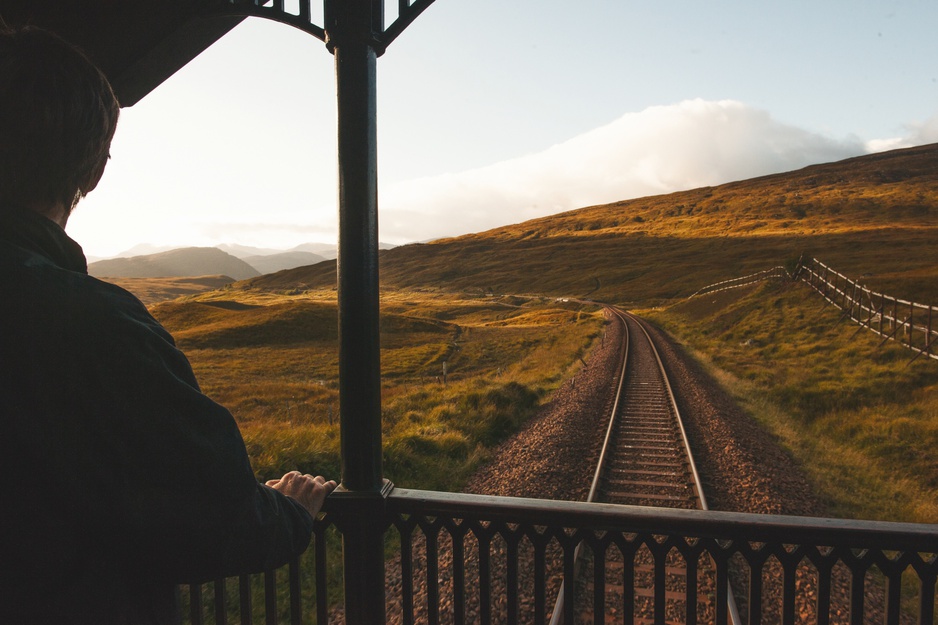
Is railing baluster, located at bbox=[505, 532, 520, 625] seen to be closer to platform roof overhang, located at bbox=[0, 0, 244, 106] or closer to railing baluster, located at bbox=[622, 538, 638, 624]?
railing baluster, located at bbox=[622, 538, 638, 624]

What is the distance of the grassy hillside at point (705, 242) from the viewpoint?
226ft

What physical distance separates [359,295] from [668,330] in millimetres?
33979

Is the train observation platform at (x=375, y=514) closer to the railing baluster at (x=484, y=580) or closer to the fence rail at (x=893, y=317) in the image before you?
the railing baluster at (x=484, y=580)

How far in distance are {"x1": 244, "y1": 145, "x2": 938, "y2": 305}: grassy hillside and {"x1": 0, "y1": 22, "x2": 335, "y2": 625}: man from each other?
27081 mm

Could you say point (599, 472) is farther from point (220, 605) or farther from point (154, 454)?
point (154, 454)

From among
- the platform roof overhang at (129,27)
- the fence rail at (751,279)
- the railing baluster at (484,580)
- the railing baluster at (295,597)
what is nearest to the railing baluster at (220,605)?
the railing baluster at (295,597)

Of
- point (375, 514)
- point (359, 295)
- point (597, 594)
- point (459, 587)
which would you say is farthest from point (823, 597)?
point (359, 295)

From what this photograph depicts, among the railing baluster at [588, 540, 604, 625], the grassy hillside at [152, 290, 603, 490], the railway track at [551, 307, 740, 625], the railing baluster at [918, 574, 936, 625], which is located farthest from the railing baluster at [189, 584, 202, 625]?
the grassy hillside at [152, 290, 603, 490]

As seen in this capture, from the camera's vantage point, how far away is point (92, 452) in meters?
1.10

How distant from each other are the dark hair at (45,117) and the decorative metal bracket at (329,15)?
4.60 ft

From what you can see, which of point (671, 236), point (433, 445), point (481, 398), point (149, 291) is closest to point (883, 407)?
point (481, 398)

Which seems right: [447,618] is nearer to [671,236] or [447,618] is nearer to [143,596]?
[143,596]

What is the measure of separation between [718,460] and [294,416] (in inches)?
477

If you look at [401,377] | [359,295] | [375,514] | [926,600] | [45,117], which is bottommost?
[401,377]
